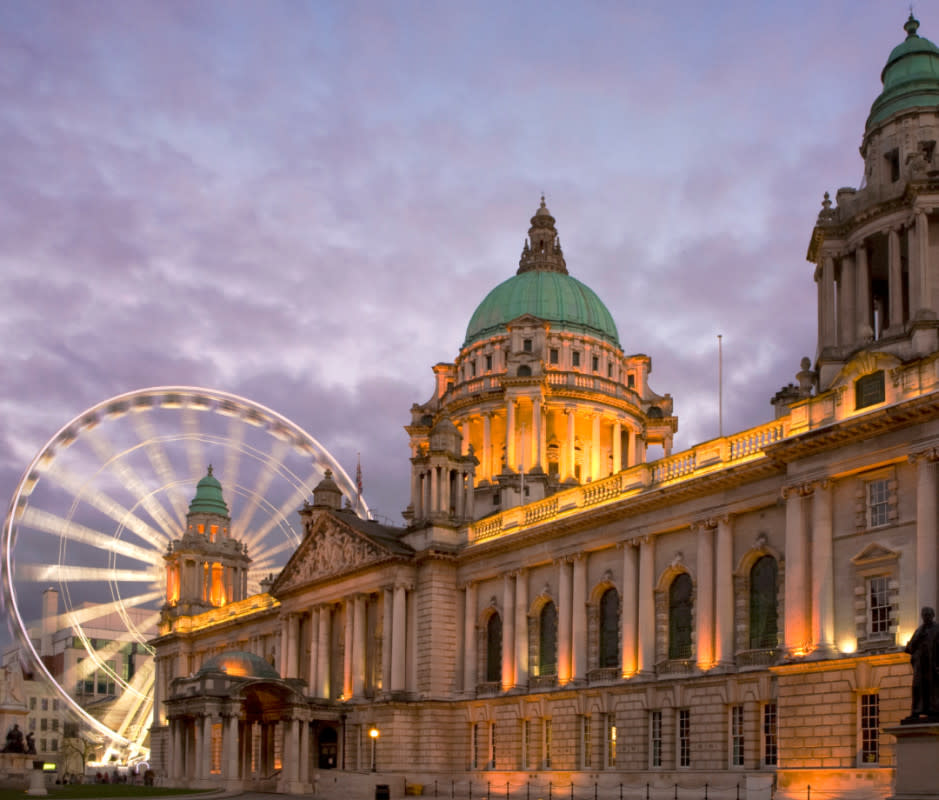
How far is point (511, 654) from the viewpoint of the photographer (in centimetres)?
6700

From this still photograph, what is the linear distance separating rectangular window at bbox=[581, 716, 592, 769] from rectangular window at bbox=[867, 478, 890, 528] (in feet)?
67.1

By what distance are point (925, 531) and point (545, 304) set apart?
202 ft

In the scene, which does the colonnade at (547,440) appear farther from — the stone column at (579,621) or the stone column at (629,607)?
the stone column at (629,607)

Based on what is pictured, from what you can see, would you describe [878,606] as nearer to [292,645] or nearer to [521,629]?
[521,629]

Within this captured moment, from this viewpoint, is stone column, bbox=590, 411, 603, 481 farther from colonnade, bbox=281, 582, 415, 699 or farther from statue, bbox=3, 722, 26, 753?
statue, bbox=3, 722, 26, 753

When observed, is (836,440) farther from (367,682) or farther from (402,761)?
(367,682)

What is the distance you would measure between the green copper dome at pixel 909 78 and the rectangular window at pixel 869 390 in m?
12.5

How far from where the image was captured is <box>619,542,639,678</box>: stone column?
58.0 meters

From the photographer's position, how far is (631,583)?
193 feet

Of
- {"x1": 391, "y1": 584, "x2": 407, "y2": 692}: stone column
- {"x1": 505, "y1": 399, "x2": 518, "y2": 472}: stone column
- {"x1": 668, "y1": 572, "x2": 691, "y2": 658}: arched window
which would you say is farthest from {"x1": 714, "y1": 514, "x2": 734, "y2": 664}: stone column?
{"x1": 505, "y1": 399, "x2": 518, "y2": 472}: stone column

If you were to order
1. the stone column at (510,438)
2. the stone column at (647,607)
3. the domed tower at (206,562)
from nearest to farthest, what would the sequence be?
1. the stone column at (647,607)
2. the stone column at (510,438)
3. the domed tower at (206,562)

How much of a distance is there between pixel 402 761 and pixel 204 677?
570 inches

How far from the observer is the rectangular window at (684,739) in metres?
53.7

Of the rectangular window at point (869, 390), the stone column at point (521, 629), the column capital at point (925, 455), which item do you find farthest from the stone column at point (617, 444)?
the column capital at point (925, 455)
